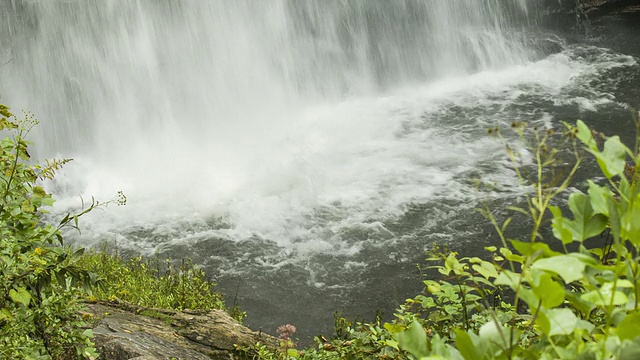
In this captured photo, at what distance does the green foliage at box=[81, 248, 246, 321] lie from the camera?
517cm

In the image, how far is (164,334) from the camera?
3.94m

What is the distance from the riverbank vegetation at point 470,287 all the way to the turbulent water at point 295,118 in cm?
117

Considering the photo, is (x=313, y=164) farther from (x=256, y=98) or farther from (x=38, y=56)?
(x=38, y=56)

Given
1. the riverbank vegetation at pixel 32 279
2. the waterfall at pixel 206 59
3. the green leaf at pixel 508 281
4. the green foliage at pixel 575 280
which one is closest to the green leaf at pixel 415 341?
the green foliage at pixel 575 280

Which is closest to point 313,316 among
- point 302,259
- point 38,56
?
point 302,259

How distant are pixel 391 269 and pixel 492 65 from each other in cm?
697

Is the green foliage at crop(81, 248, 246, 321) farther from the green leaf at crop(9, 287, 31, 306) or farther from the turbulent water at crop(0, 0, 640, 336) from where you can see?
the green leaf at crop(9, 287, 31, 306)

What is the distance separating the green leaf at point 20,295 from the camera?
226 centimetres

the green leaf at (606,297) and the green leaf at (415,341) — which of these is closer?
the green leaf at (606,297)

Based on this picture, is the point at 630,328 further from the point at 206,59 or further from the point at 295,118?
the point at 206,59

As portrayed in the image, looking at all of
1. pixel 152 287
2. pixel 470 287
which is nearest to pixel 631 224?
pixel 470 287

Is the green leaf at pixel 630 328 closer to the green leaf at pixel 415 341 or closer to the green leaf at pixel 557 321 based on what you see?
the green leaf at pixel 557 321

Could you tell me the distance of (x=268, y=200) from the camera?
794cm

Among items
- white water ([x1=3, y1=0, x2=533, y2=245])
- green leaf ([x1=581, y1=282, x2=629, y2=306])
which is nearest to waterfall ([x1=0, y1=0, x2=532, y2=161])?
white water ([x1=3, y1=0, x2=533, y2=245])
